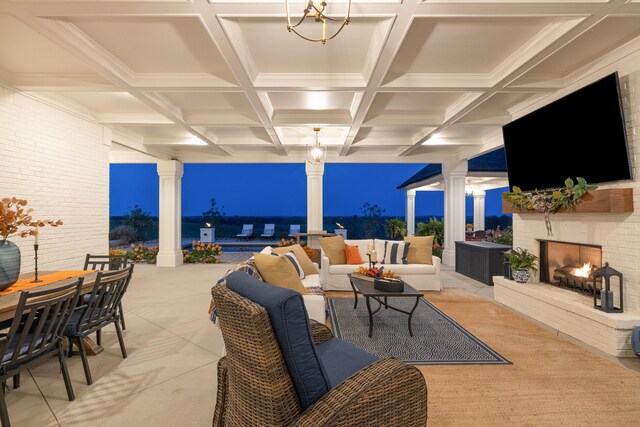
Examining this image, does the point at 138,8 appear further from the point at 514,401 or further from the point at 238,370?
the point at 514,401

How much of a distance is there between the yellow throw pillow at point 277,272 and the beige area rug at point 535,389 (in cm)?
134

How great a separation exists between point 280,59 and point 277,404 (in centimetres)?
292

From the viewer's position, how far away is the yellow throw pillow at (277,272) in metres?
2.94

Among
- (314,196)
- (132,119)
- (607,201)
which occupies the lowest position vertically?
(607,201)

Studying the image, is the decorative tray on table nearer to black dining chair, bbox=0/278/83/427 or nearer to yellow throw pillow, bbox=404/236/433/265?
yellow throw pillow, bbox=404/236/433/265

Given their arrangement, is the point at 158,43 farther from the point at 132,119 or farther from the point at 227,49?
the point at 132,119

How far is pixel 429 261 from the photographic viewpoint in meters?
5.12

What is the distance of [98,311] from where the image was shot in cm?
260

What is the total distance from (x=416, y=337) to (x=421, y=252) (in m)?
2.25

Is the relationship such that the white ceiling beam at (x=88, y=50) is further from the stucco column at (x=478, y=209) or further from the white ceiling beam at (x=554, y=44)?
the stucco column at (x=478, y=209)

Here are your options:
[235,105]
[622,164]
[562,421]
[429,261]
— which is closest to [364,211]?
[429,261]

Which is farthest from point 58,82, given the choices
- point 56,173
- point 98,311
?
point 98,311

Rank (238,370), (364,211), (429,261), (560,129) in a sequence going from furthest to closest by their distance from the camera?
(364,211) < (429,261) < (560,129) < (238,370)

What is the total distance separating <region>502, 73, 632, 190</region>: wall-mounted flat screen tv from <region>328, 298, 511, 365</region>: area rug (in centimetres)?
202
